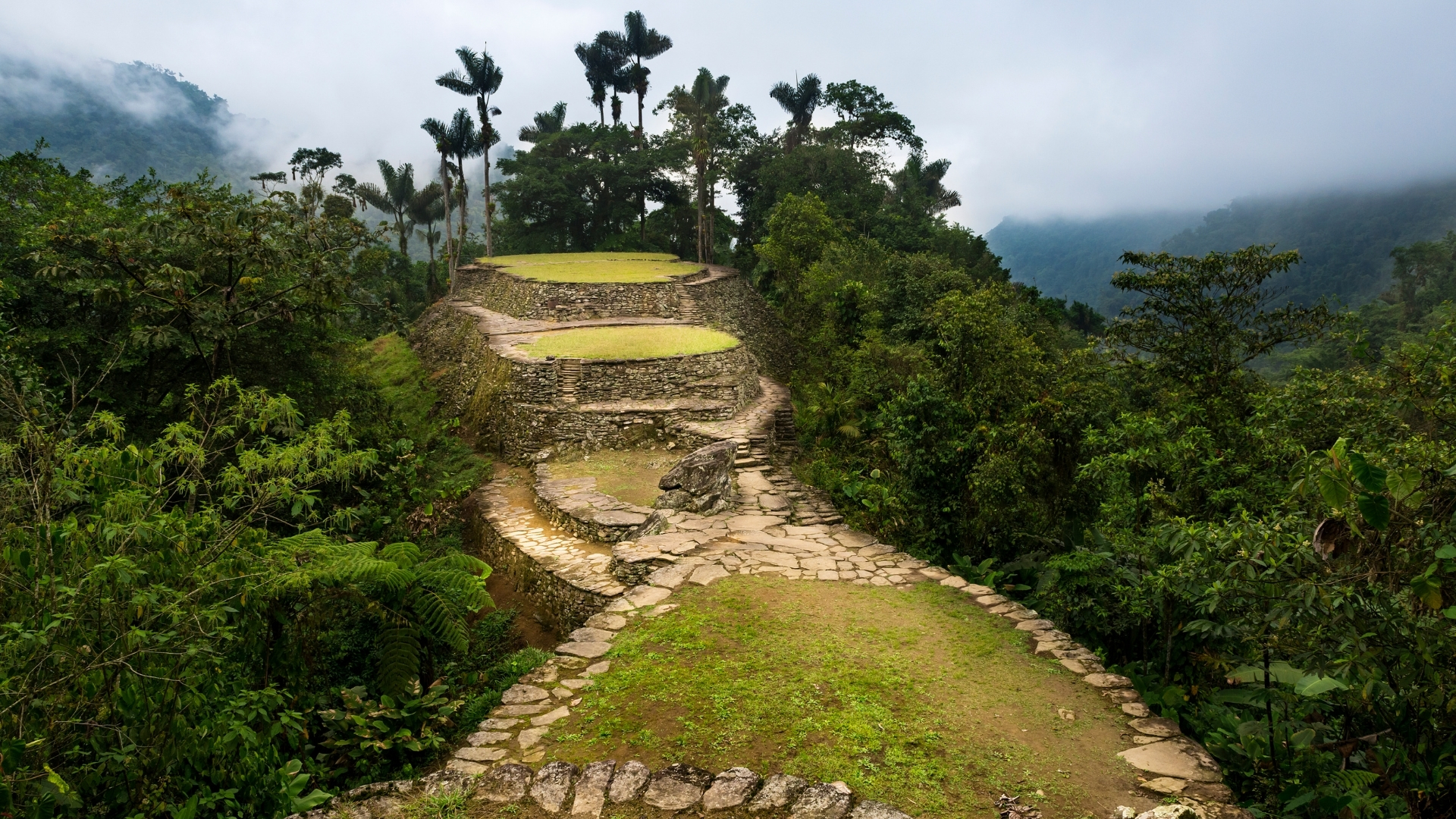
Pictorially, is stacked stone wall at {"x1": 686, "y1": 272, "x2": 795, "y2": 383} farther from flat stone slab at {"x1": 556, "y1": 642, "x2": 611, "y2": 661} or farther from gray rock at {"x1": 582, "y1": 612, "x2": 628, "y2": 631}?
flat stone slab at {"x1": 556, "y1": 642, "x2": 611, "y2": 661}

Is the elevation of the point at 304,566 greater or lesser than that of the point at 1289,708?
greater

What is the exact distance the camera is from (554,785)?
4.04 m

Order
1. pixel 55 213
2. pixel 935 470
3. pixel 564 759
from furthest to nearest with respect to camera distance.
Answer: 1. pixel 55 213
2. pixel 935 470
3. pixel 564 759

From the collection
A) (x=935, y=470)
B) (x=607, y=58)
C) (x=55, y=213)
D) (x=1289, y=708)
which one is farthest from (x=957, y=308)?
(x=607, y=58)

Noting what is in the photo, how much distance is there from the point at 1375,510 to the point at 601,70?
3725cm

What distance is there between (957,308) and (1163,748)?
525cm

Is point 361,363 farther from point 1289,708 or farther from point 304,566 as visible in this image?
point 1289,708

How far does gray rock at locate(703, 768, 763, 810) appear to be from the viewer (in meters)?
3.83

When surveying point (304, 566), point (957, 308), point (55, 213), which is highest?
point (55, 213)

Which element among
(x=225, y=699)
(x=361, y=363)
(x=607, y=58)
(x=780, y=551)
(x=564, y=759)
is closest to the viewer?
(x=225, y=699)

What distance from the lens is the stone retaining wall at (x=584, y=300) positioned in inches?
787

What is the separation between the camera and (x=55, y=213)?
9.96 meters

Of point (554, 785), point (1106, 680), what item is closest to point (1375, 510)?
point (1106, 680)

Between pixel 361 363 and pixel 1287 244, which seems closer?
pixel 361 363
